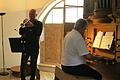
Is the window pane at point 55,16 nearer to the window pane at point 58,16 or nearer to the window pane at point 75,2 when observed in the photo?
the window pane at point 58,16

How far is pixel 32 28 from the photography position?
5.07 metres

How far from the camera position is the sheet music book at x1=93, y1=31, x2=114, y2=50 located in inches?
159

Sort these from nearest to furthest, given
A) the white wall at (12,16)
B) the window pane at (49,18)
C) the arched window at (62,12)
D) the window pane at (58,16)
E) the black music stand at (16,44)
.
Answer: the black music stand at (16,44) < the white wall at (12,16) < the arched window at (62,12) < the window pane at (58,16) < the window pane at (49,18)

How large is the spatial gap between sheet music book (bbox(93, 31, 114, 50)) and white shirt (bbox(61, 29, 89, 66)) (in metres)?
0.53

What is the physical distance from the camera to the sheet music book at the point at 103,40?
4.03 m

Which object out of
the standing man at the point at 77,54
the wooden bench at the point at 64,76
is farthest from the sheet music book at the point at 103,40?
the wooden bench at the point at 64,76

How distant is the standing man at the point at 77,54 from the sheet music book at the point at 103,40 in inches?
16.5

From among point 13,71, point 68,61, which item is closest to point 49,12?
point 13,71

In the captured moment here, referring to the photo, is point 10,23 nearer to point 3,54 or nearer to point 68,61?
point 3,54

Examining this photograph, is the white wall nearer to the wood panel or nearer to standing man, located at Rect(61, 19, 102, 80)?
the wood panel

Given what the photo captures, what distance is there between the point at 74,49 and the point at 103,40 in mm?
771

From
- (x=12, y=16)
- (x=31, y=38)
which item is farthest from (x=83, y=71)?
(x=12, y=16)

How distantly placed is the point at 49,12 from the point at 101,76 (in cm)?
435

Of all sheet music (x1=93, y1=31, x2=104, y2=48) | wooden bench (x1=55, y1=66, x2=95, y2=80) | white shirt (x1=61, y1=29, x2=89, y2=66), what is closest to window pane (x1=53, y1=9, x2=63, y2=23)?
sheet music (x1=93, y1=31, x2=104, y2=48)
